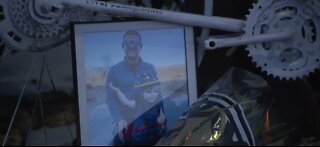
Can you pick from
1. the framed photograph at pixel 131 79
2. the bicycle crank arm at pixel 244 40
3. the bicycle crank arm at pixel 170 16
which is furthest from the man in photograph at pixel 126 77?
the bicycle crank arm at pixel 244 40

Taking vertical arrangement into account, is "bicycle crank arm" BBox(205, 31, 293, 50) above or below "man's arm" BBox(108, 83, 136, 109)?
above

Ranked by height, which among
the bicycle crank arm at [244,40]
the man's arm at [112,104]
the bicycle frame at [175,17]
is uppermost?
the bicycle frame at [175,17]

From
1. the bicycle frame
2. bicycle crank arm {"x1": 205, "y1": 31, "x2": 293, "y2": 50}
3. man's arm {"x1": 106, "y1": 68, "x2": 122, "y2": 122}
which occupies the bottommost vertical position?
man's arm {"x1": 106, "y1": 68, "x2": 122, "y2": 122}

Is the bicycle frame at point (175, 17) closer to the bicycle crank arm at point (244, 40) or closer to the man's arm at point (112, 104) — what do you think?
the bicycle crank arm at point (244, 40)

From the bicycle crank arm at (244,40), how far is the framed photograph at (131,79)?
0.34ft

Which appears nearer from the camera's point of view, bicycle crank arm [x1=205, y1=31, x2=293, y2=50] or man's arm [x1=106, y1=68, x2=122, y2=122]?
bicycle crank arm [x1=205, y1=31, x2=293, y2=50]

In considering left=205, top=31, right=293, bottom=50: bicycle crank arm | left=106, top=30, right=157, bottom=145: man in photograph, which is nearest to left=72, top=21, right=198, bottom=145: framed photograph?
left=106, top=30, right=157, bottom=145: man in photograph

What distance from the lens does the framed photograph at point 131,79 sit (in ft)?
6.84

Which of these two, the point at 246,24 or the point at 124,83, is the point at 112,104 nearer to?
the point at 124,83

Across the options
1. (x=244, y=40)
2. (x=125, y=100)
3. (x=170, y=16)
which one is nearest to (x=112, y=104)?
(x=125, y=100)

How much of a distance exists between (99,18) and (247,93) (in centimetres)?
78

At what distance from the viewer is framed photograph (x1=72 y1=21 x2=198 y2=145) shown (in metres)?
2.08

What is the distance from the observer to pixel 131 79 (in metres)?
2.10

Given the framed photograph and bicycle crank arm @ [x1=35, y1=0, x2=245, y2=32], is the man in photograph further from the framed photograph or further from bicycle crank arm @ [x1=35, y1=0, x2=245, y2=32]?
bicycle crank arm @ [x1=35, y1=0, x2=245, y2=32]
